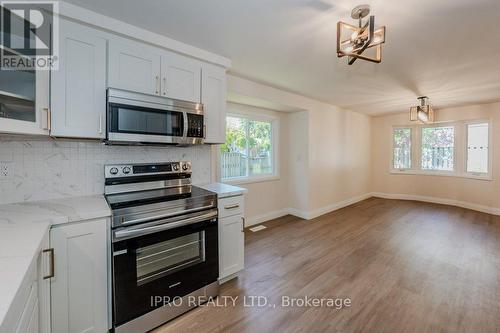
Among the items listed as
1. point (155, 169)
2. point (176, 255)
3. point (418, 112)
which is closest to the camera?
point (176, 255)

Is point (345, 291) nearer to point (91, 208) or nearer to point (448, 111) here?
point (91, 208)

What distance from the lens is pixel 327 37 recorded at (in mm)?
2125

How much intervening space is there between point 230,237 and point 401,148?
19.8 ft

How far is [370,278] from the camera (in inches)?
97.6

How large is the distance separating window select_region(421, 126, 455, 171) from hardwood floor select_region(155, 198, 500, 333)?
1771 millimetres

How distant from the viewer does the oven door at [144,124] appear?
72.4 inches

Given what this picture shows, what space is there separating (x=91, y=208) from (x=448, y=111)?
7.11 meters

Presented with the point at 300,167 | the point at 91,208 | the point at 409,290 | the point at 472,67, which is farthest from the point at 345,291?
the point at 472,67

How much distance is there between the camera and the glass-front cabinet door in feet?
4.61

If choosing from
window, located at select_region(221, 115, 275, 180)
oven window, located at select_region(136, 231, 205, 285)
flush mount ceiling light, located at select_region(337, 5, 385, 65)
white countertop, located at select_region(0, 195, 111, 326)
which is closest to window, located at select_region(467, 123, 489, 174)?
window, located at select_region(221, 115, 275, 180)

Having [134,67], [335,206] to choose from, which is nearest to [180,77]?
[134,67]

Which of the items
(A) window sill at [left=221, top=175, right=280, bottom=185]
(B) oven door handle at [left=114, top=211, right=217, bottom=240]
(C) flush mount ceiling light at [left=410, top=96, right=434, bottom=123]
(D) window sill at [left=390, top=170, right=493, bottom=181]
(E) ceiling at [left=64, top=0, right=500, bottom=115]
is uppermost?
(E) ceiling at [left=64, top=0, right=500, bottom=115]

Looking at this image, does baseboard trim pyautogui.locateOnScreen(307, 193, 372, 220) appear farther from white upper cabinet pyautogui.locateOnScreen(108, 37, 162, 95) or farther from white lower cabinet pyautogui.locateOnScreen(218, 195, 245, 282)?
white upper cabinet pyautogui.locateOnScreen(108, 37, 162, 95)

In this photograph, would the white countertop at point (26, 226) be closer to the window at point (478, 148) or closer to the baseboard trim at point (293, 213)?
the baseboard trim at point (293, 213)
